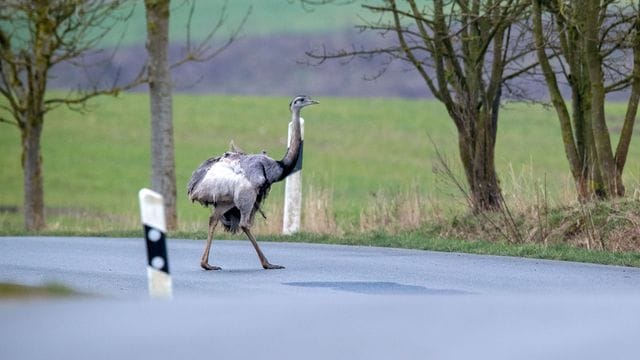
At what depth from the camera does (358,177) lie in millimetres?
55531

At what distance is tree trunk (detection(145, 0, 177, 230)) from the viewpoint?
29.1 metres

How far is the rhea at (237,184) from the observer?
638 inches

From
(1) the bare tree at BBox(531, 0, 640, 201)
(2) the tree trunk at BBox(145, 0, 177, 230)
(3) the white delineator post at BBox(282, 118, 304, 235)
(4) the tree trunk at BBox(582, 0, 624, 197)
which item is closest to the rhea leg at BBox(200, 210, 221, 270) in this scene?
(3) the white delineator post at BBox(282, 118, 304, 235)

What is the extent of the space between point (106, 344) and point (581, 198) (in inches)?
533

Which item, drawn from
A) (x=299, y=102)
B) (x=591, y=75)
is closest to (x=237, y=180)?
(x=299, y=102)

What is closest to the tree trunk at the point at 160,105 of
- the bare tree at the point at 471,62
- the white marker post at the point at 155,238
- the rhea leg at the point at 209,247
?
the bare tree at the point at 471,62

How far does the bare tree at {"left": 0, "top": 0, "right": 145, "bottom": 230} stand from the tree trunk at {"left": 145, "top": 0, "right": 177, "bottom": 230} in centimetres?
108

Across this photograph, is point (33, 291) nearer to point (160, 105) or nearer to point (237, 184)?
point (237, 184)

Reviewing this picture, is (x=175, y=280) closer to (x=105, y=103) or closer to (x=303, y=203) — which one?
(x=303, y=203)

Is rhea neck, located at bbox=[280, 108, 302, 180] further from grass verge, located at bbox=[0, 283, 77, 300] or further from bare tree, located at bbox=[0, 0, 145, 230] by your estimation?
bare tree, located at bbox=[0, 0, 145, 230]

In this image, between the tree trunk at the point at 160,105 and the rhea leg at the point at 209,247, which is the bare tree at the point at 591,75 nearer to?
the rhea leg at the point at 209,247

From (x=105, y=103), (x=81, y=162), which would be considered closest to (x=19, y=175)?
(x=81, y=162)

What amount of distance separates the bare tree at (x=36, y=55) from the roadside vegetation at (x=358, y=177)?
3.80ft

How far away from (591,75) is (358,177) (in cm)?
3321
